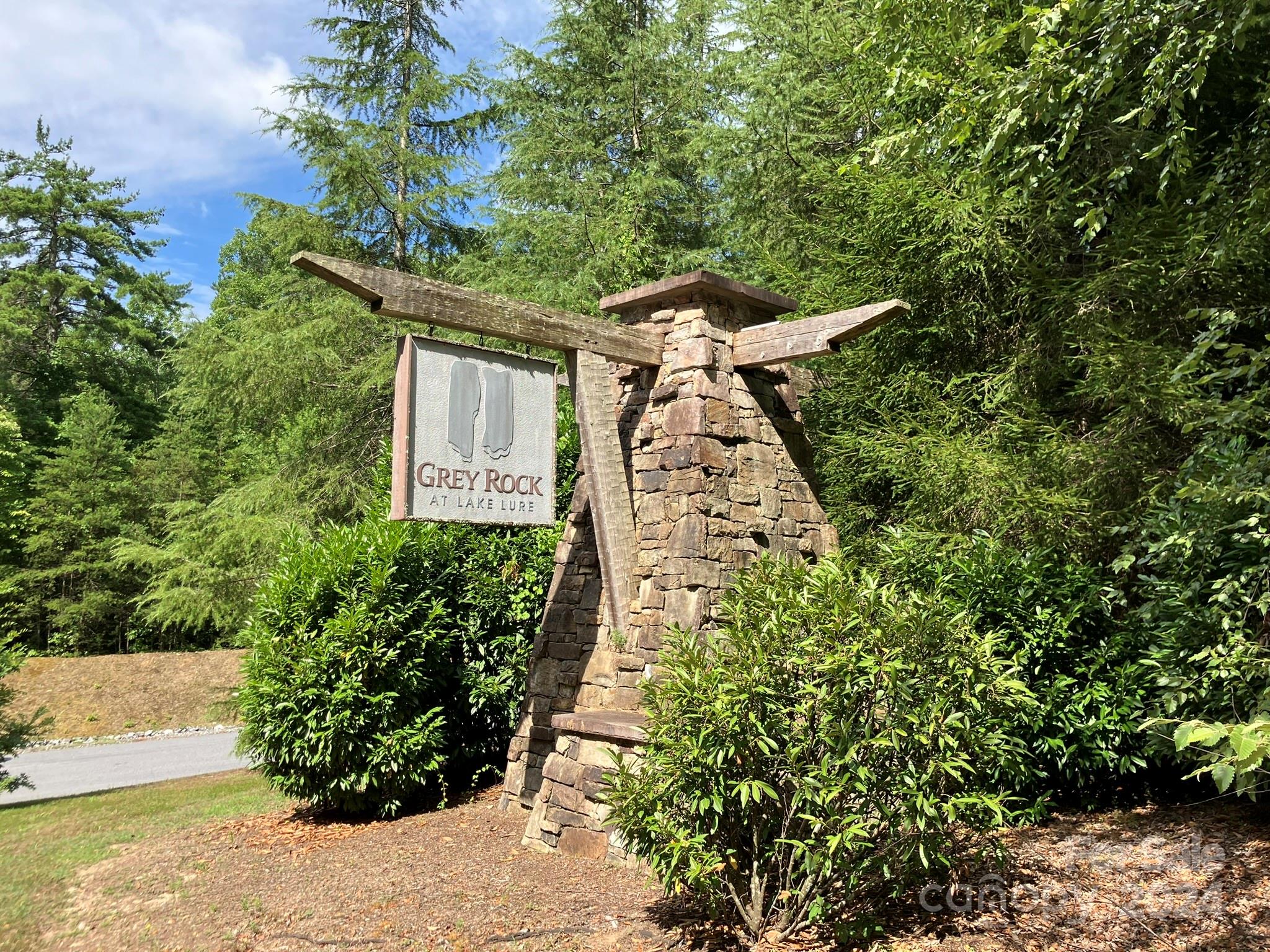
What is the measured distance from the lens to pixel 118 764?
501 inches

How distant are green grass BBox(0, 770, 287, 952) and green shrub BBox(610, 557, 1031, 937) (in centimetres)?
364

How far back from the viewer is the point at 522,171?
15.1 m

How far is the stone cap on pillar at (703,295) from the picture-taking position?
6027 millimetres

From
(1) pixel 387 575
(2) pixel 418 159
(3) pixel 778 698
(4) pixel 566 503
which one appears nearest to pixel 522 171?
(2) pixel 418 159

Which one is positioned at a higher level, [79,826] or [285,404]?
[285,404]

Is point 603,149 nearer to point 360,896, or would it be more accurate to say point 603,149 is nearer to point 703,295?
point 703,295

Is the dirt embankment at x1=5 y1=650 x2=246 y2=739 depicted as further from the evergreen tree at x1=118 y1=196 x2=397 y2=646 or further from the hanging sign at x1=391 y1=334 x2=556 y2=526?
the hanging sign at x1=391 y1=334 x2=556 y2=526

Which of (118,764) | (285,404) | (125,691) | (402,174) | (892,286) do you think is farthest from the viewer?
(125,691)

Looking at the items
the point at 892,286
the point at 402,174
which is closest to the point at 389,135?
the point at 402,174

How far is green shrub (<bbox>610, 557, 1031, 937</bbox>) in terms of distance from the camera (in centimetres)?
357

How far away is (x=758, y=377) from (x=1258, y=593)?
3.32m

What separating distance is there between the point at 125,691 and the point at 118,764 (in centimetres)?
544

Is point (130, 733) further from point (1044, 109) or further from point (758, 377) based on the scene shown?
point (1044, 109)

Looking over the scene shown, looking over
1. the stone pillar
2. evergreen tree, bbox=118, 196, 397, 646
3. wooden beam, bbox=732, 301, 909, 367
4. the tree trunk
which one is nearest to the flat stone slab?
the stone pillar
